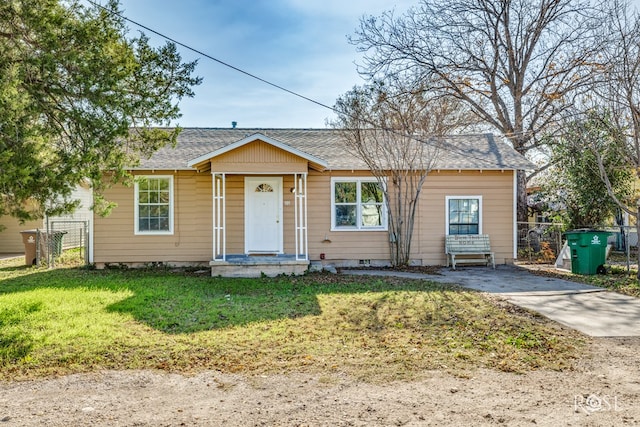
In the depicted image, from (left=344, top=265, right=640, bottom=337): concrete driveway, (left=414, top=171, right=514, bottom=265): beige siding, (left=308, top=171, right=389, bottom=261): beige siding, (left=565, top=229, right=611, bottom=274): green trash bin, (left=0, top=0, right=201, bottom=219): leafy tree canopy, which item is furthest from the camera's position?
(left=414, top=171, right=514, bottom=265): beige siding

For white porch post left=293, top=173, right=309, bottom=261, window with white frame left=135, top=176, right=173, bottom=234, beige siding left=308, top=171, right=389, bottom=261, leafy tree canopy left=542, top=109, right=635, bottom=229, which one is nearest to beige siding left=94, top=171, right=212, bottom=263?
window with white frame left=135, top=176, right=173, bottom=234

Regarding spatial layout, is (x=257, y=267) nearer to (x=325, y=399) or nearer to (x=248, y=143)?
(x=248, y=143)

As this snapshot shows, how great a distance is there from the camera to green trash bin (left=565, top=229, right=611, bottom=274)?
11.2 m

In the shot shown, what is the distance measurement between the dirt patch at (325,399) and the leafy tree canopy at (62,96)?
3.08m

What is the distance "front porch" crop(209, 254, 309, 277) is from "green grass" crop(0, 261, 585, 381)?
1.80m

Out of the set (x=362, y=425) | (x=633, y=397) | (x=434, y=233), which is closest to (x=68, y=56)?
(x=362, y=425)

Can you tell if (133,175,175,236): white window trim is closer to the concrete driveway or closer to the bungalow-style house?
the bungalow-style house

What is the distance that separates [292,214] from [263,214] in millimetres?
805

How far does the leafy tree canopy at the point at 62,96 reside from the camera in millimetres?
5918

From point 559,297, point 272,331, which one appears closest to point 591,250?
point 559,297

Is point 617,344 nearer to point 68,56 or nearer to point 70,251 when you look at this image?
point 68,56

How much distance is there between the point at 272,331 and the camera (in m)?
5.80

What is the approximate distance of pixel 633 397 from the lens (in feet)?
12.1

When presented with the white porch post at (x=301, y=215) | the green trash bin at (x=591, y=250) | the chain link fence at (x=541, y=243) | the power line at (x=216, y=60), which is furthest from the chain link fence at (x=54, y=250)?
the chain link fence at (x=541, y=243)
